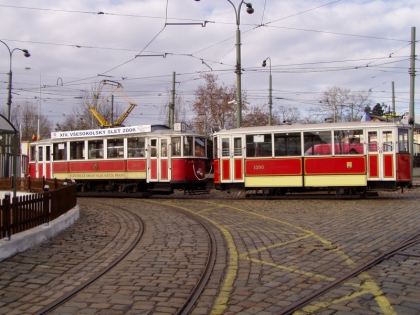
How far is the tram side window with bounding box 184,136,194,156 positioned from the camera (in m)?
19.9

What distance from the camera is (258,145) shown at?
1855cm

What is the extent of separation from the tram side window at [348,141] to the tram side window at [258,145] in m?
2.64

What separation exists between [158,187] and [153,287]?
47.9ft

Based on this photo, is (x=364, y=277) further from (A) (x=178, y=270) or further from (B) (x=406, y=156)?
(B) (x=406, y=156)

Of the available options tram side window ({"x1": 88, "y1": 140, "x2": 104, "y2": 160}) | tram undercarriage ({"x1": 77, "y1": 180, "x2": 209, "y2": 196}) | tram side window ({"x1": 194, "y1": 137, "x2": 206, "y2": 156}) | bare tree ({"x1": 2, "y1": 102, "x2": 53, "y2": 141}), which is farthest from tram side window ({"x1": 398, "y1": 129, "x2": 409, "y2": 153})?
bare tree ({"x1": 2, "y1": 102, "x2": 53, "y2": 141})

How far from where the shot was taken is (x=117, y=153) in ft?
70.5

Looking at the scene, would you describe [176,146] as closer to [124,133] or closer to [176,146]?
[176,146]

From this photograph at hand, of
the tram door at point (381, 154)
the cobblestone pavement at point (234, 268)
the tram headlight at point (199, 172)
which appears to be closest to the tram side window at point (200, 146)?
the tram headlight at point (199, 172)

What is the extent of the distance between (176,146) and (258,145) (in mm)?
3795

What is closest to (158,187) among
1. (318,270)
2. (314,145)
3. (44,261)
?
(314,145)

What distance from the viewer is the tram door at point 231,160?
1875 cm

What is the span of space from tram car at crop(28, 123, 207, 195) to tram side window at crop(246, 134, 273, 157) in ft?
9.09

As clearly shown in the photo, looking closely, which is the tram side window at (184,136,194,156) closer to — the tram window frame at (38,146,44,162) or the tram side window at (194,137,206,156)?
the tram side window at (194,137,206,156)

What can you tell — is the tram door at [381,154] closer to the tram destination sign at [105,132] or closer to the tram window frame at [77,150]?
the tram destination sign at [105,132]
